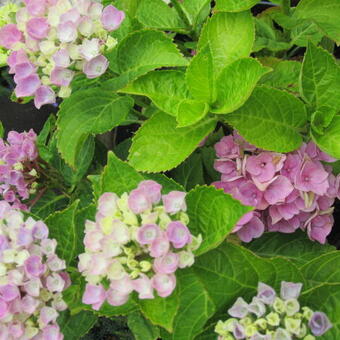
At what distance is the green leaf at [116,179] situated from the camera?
25.6 inches

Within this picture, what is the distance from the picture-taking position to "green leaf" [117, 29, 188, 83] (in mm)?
733

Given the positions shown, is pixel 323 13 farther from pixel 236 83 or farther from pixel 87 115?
pixel 87 115

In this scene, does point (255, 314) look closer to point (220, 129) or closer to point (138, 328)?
point (138, 328)

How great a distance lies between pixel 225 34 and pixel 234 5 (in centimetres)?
4

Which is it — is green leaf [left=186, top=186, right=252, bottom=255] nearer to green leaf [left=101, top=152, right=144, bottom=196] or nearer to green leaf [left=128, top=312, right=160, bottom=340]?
green leaf [left=101, top=152, right=144, bottom=196]

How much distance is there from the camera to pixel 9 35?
2.35ft

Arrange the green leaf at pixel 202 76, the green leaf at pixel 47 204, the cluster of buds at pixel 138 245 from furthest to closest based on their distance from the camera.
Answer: the green leaf at pixel 47 204, the green leaf at pixel 202 76, the cluster of buds at pixel 138 245

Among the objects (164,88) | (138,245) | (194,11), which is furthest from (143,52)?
(138,245)

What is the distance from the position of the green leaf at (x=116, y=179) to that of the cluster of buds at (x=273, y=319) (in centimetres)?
17

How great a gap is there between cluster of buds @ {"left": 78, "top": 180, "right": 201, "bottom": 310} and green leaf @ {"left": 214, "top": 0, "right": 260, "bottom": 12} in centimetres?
27

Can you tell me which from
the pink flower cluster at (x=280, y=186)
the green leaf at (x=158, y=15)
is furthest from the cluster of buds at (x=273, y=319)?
the green leaf at (x=158, y=15)

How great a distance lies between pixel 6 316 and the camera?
0.60 metres

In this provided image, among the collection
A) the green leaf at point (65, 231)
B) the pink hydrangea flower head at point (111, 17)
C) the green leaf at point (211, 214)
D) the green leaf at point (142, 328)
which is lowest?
the green leaf at point (142, 328)

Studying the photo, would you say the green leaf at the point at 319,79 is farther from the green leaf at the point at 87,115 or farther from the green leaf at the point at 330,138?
the green leaf at the point at 87,115
